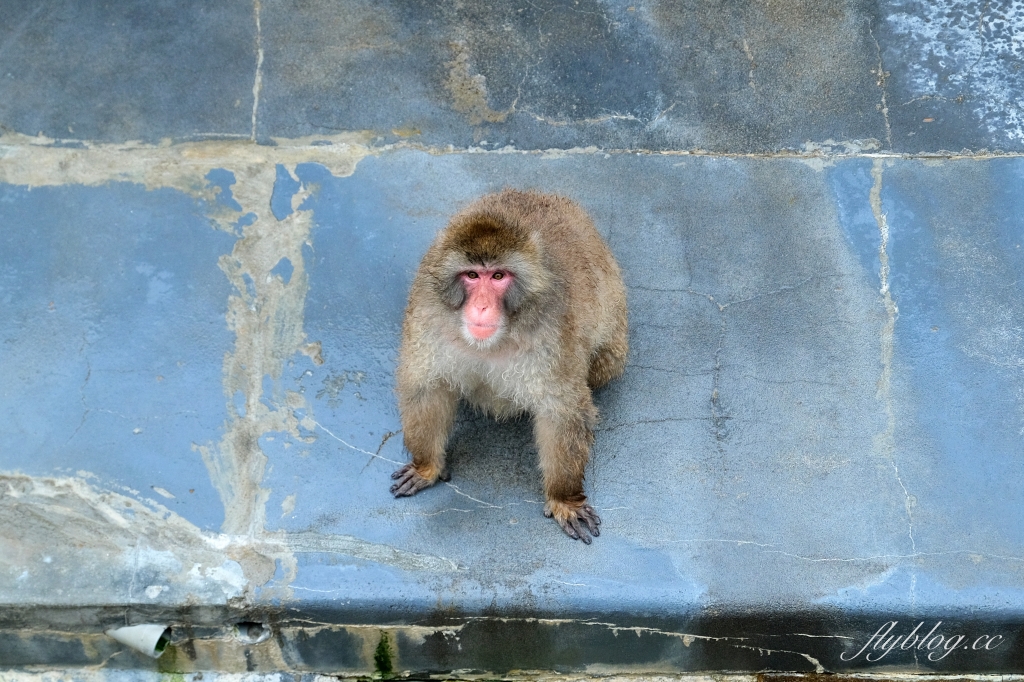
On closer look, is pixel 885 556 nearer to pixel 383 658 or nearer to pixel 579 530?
pixel 579 530

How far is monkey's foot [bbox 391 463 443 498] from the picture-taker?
3910mm

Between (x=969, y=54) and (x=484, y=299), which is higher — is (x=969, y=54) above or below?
above

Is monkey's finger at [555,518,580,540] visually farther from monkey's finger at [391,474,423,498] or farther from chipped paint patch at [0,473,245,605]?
chipped paint patch at [0,473,245,605]

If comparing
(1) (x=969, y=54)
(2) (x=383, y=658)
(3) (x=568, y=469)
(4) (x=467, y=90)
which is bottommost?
(2) (x=383, y=658)

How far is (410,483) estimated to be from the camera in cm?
392

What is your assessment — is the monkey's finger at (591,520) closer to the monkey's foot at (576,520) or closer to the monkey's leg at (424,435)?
the monkey's foot at (576,520)

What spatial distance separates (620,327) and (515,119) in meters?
1.47

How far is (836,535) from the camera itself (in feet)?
12.6

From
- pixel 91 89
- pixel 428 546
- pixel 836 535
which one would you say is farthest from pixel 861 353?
pixel 91 89

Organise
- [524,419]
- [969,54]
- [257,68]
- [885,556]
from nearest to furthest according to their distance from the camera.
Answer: [885,556] < [524,419] < [257,68] < [969,54]

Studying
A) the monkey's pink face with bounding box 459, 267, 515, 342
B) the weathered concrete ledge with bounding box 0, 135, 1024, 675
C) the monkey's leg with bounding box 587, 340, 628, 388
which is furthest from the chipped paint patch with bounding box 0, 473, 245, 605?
the monkey's leg with bounding box 587, 340, 628, 388

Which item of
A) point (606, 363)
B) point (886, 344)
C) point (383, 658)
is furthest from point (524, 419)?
point (886, 344)

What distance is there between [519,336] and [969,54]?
3.20m

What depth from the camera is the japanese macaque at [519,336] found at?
3.32 meters
